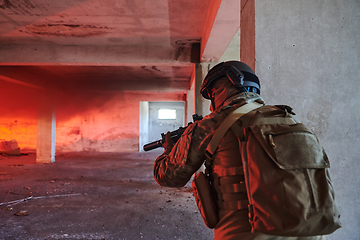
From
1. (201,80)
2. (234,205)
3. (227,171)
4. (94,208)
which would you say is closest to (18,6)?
(94,208)

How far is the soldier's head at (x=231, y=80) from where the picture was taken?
1061 mm

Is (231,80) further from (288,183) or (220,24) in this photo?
(220,24)

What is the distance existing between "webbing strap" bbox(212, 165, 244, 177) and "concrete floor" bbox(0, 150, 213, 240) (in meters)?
1.81

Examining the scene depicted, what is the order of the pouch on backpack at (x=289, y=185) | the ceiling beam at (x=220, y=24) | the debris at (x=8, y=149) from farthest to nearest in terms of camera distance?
the debris at (x=8, y=149) < the ceiling beam at (x=220, y=24) < the pouch on backpack at (x=289, y=185)

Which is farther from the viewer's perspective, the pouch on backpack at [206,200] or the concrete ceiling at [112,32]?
the concrete ceiling at [112,32]

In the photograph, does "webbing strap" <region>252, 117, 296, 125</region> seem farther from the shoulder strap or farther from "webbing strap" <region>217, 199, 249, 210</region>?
"webbing strap" <region>217, 199, 249, 210</region>

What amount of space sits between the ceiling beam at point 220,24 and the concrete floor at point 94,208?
278 cm

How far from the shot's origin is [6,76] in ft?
19.5

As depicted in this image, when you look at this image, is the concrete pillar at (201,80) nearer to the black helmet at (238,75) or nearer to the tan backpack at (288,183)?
the black helmet at (238,75)

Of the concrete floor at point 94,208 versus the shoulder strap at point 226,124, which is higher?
the shoulder strap at point 226,124

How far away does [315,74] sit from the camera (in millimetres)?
1500

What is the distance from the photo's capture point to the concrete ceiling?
10.4 ft

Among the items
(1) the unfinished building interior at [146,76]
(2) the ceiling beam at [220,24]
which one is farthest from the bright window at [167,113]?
(2) the ceiling beam at [220,24]

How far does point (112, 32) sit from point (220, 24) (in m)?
2.28
